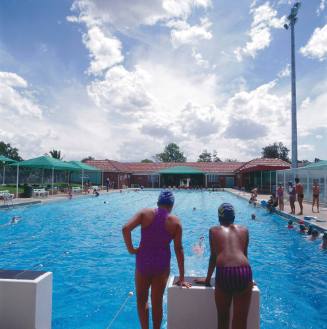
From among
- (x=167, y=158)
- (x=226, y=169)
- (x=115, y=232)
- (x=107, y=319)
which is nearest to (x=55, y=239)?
(x=115, y=232)

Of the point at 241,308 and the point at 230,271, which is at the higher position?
the point at 230,271

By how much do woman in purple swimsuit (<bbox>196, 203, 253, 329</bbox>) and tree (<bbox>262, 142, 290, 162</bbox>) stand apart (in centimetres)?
7335

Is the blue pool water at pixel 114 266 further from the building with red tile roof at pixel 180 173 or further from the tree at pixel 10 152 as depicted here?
the tree at pixel 10 152

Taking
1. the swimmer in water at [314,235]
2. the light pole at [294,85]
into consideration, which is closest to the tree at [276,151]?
the light pole at [294,85]

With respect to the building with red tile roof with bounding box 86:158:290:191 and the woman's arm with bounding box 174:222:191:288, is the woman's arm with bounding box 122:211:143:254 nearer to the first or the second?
the woman's arm with bounding box 174:222:191:288

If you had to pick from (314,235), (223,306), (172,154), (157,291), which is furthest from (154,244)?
(172,154)

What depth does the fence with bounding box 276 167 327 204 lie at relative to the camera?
678 inches

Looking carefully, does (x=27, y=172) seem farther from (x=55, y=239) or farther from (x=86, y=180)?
(x=55, y=239)

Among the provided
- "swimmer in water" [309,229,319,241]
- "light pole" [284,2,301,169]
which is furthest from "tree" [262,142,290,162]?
"swimmer in water" [309,229,319,241]

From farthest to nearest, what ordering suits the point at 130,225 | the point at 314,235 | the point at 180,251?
the point at 314,235 < the point at 180,251 < the point at 130,225

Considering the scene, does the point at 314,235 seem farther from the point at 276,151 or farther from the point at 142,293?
the point at 276,151

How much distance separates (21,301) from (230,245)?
207 centimetres

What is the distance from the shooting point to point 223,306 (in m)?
2.79

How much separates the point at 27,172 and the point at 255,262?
1622 inches
